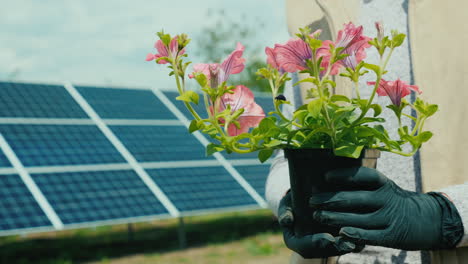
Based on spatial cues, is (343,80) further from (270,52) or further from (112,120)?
(112,120)

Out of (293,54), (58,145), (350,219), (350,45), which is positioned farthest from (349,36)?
(58,145)

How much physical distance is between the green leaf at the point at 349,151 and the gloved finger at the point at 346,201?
0.14 m

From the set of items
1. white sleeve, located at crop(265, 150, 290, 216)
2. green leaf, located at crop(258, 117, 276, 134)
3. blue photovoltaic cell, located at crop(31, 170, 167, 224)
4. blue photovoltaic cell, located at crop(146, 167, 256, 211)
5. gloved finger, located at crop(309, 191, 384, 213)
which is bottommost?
blue photovoltaic cell, located at crop(146, 167, 256, 211)

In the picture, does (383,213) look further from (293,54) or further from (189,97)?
(189,97)

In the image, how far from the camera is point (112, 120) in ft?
32.4

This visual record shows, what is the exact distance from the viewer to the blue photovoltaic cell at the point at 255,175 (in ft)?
30.8

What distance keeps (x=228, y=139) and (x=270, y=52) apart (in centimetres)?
24

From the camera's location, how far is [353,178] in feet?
4.50

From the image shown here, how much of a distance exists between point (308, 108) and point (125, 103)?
9.84 meters

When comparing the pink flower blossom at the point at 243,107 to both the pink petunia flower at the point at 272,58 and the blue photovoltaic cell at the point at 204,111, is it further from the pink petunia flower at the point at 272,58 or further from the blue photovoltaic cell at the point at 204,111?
the blue photovoltaic cell at the point at 204,111

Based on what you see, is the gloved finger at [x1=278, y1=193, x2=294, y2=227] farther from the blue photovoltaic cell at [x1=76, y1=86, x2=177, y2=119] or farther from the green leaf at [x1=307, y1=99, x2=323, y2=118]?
the blue photovoltaic cell at [x1=76, y1=86, x2=177, y2=119]

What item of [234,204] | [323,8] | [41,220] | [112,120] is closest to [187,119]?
[112,120]

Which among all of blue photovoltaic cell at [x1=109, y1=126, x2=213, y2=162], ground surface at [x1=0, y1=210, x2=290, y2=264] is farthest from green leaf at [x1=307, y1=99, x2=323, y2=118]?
blue photovoltaic cell at [x1=109, y1=126, x2=213, y2=162]

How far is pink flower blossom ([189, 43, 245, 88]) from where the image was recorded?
1288 millimetres
